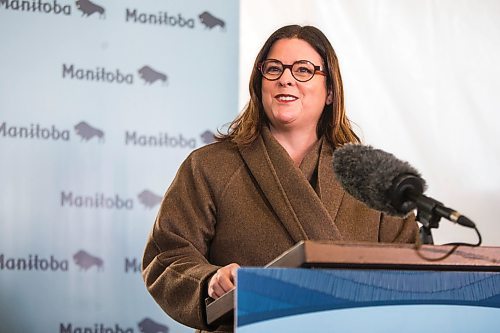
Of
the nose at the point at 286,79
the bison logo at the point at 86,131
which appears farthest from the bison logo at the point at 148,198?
the nose at the point at 286,79

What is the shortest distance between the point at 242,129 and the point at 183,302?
0.59 m

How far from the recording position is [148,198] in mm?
3238

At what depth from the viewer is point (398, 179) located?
1.50m

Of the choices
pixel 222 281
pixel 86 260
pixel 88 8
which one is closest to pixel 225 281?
pixel 222 281

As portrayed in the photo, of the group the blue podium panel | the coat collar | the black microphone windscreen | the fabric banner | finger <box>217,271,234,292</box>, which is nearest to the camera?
the blue podium panel

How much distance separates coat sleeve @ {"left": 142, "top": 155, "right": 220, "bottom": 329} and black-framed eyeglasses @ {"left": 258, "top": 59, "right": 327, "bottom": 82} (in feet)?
1.00

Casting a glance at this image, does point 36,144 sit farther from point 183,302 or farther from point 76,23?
point 183,302

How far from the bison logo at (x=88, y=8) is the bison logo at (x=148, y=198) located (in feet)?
2.15

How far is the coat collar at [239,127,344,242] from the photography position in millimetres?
2225

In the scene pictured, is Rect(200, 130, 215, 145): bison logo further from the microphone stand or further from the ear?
the microphone stand

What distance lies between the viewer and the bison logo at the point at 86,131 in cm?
319

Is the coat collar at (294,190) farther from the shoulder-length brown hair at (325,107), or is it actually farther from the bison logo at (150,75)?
the bison logo at (150,75)

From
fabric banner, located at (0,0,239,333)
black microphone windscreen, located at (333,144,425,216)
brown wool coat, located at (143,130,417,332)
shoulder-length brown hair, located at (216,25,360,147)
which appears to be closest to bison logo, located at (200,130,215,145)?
fabric banner, located at (0,0,239,333)

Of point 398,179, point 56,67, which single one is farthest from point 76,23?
point 398,179
